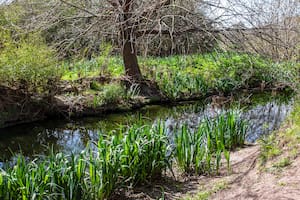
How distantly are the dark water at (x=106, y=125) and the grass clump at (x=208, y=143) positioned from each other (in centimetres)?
83

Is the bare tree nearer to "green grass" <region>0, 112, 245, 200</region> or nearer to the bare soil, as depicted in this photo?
"green grass" <region>0, 112, 245, 200</region>

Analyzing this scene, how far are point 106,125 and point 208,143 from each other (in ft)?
14.3

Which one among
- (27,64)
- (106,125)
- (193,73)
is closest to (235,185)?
(106,125)

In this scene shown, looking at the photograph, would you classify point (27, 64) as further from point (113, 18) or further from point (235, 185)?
point (235, 185)

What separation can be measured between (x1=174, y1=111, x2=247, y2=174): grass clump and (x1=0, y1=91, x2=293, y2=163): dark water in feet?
2.71

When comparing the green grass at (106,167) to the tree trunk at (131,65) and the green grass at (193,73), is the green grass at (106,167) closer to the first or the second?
the tree trunk at (131,65)

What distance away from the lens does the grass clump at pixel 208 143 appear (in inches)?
189

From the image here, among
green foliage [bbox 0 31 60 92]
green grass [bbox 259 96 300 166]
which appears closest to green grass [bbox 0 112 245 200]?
green grass [bbox 259 96 300 166]

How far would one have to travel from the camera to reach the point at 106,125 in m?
9.13

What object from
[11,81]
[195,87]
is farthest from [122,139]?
[195,87]

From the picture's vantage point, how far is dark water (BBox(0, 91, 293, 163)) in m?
7.55

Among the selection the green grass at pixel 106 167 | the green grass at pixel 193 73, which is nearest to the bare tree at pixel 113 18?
the green grass at pixel 193 73

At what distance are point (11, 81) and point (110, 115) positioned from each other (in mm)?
2692

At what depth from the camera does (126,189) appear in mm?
4352
